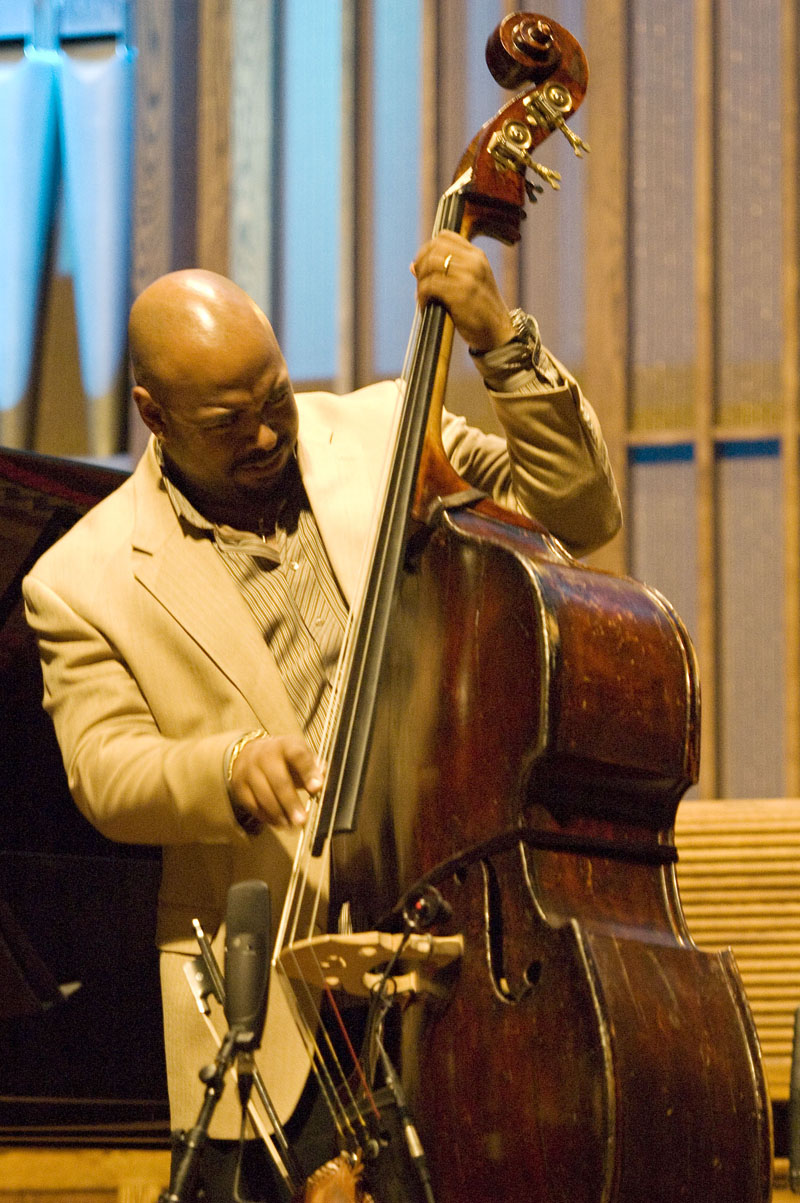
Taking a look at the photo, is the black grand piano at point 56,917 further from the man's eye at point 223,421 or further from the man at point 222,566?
the man's eye at point 223,421

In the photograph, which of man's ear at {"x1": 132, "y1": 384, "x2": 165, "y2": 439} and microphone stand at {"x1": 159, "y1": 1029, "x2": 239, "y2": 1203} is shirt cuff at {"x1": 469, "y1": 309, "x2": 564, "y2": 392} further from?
microphone stand at {"x1": 159, "y1": 1029, "x2": 239, "y2": 1203}

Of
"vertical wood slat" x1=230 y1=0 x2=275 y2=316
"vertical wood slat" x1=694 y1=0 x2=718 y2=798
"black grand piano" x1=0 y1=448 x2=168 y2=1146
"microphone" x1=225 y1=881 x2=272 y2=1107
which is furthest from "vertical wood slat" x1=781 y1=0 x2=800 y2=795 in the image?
"microphone" x1=225 y1=881 x2=272 y2=1107

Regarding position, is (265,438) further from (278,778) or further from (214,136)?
(214,136)

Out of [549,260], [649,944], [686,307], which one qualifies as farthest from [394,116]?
[649,944]

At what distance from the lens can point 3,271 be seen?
12.9 ft

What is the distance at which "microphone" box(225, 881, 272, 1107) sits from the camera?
1.09 meters

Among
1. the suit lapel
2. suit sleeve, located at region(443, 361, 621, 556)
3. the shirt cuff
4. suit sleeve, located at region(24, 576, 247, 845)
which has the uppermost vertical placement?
the shirt cuff

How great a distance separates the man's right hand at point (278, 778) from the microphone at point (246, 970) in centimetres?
9

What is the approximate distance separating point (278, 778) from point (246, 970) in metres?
0.17

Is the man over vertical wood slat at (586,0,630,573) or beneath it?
beneath

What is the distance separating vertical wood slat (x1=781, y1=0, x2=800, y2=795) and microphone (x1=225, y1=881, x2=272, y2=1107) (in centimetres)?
214

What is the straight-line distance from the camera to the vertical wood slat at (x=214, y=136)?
362 centimetres

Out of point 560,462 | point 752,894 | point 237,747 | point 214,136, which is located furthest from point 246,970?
point 214,136

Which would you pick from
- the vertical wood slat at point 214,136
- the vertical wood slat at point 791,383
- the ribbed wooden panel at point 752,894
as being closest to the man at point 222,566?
the ribbed wooden panel at point 752,894
